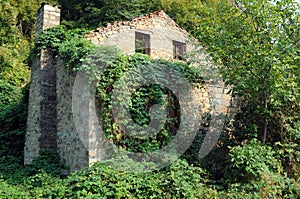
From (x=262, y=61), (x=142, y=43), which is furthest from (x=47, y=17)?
(x=262, y=61)

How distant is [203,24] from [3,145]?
7.60 metres

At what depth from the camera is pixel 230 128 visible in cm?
810

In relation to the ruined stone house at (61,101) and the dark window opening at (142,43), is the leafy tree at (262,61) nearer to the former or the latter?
the ruined stone house at (61,101)

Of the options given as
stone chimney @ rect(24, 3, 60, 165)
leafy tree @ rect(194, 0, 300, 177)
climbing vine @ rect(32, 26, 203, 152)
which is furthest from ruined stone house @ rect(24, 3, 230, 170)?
leafy tree @ rect(194, 0, 300, 177)

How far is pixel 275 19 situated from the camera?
689cm

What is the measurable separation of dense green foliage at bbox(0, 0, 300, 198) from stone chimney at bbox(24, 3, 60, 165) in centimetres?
56

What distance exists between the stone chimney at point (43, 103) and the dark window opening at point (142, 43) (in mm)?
3025

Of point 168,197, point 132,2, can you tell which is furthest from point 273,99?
point 132,2

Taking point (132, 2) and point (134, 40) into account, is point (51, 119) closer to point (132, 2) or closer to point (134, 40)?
point (134, 40)

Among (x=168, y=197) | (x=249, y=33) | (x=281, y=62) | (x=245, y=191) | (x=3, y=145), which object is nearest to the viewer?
(x=168, y=197)

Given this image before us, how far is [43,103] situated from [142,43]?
452cm

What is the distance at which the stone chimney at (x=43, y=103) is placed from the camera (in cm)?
881

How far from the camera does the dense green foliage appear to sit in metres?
5.85

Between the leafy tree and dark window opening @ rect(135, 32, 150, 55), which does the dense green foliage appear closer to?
the leafy tree
